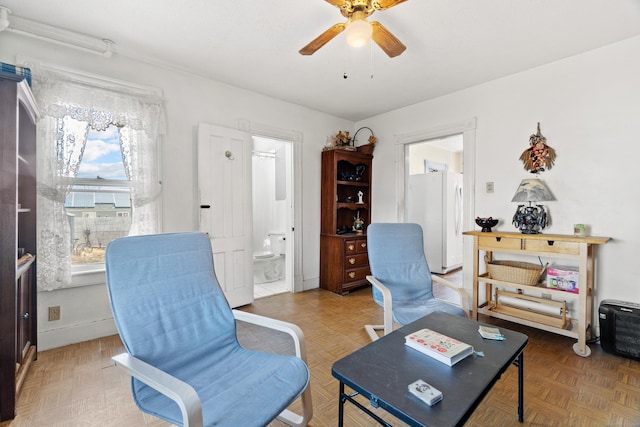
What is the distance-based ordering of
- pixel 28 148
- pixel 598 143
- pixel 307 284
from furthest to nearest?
pixel 307 284 < pixel 598 143 < pixel 28 148

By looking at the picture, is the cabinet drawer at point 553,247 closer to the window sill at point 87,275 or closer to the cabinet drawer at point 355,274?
the cabinet drawer at point 355,274

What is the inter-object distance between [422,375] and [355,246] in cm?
292

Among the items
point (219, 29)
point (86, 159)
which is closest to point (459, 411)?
point (219, 29)

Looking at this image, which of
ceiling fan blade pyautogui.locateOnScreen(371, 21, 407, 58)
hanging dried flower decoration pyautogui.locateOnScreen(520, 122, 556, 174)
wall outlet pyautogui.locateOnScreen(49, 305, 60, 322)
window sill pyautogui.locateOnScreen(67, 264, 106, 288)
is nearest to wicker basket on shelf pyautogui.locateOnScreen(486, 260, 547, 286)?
hanging dried flower decoration pyautogui.locateOnScreen(520, 122, 556, 174)

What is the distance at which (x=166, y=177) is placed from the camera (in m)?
3.04

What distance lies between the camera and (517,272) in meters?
2.74

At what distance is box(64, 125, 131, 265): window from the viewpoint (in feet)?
8.71

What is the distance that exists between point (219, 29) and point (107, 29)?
921 mm

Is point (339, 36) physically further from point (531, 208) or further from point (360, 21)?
point (531, 208)

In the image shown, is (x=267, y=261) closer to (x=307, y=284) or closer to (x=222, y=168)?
(x=307, y=284)

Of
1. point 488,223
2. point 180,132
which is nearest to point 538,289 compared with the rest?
point 488,223

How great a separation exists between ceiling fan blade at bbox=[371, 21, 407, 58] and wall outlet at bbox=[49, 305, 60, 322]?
11.1 feet

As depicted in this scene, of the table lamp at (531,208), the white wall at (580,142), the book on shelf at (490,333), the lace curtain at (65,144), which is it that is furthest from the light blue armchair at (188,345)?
the white wall at (580,142)

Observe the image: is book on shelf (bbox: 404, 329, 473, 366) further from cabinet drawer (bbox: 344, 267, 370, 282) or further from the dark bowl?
cabinet drawer (bbox: 344, 267, 370, 282)
